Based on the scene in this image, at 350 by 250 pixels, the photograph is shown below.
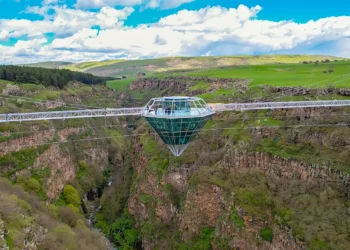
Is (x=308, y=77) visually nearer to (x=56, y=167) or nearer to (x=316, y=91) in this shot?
(x=316, y=91)

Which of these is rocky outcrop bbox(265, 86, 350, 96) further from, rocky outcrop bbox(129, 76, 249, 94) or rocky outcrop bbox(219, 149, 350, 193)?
rocky outcrop bbox(219, 149, 350, 193)

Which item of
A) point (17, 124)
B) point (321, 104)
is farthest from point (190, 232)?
point (17, 124)

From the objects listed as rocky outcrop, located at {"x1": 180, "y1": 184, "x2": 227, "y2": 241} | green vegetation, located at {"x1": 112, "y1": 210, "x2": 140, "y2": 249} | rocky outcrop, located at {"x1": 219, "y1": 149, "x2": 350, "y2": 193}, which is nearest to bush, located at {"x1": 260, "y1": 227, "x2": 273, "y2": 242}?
rocky outcrop, located at {"x1": 219, "y1": 149, "x2": 350, "y2": 193}

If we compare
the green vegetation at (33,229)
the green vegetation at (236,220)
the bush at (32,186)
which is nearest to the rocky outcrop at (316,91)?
the green vegetation at (236,220)

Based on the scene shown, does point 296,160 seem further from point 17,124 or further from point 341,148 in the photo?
point 17,124

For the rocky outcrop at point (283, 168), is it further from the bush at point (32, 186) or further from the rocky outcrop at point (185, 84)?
the bush at point (32, 186)
